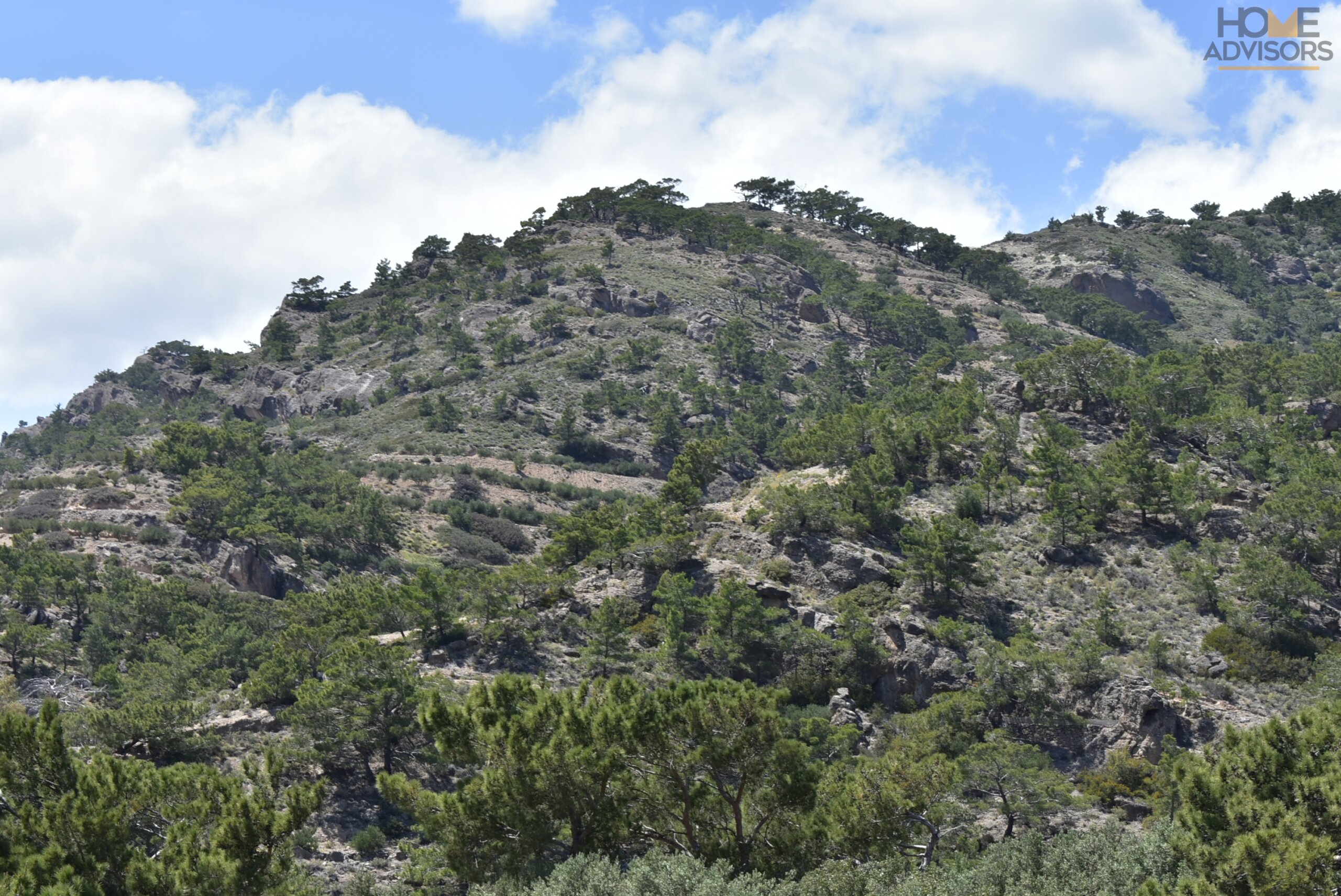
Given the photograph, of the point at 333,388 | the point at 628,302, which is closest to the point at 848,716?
the point at 628,302

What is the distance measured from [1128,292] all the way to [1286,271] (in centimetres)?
3508

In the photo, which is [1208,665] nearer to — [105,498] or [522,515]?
[522,515]

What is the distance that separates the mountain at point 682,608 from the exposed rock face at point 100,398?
2475 cm

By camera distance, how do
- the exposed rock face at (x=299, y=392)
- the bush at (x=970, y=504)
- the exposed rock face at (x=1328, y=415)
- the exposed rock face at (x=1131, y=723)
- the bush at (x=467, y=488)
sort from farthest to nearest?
the exposed rock face at (x=299, y=392) → the bush at (x=467, y=488) → the exposed rock face at (x=1328, y=415) → the bush at (x=970, y=504) → the exposed rock face at (x=1131, y=723)

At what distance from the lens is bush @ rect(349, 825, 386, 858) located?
3212 cm

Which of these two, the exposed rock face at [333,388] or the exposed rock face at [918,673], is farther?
the exposed rock face at [333,388]

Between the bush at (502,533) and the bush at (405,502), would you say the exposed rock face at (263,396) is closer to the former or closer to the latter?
the bush at (405,502)

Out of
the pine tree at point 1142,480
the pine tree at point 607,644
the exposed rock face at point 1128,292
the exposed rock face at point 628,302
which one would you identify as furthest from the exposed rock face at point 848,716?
the exposed rock face at point 1128,292

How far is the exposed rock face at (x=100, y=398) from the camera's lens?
466 feet

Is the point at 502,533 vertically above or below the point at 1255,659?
above

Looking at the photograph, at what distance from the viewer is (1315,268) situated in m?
156

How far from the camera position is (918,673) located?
153 feet

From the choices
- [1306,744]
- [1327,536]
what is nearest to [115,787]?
[1306,744]

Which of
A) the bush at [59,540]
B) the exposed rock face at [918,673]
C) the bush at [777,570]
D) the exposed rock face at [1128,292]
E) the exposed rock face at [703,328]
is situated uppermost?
the exposed rock face at [1128,292]
